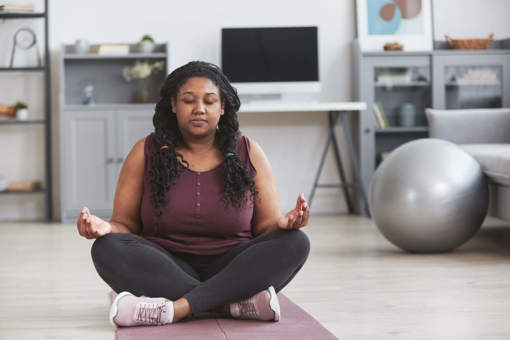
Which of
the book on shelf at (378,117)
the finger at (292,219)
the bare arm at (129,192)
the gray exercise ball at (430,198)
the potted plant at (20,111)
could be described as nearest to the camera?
the finger at (292,219)

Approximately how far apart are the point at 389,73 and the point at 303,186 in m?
1.15

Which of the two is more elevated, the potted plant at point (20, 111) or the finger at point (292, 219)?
the potted plant at point (20, 111)

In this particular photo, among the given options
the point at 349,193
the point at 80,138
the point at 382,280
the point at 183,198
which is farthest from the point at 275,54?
the point at 183,198

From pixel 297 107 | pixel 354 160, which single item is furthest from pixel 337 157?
pixel 297 107

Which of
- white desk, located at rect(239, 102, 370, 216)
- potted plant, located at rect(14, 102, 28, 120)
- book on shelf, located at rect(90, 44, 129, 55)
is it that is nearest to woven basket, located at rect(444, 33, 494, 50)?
white desk, located at rect(239, 102, 370, 216)

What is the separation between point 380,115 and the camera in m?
5.62

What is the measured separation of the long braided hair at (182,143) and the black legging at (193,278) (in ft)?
0.56

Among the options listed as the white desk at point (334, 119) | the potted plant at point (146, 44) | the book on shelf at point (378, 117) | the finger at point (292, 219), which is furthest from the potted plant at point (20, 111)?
the finger at point (292, 219)

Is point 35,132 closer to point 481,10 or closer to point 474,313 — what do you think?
point 481,10

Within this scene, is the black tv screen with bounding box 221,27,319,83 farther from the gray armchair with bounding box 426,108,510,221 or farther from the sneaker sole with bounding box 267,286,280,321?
the sneaker sole with bounding box 267,286,280,321

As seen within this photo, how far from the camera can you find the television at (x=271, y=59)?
5.57m

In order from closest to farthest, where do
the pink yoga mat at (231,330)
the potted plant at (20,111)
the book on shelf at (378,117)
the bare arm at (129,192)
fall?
the pink yoga mat at (231,330) < the bare arm at (129,192) < the potted plant at (20,111) < the book on shelf at (378,117)

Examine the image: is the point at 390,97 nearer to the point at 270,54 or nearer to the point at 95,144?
the point at 270,54

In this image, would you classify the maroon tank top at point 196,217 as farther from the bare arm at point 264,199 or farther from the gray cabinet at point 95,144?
the gray cabinet at point 95,144
